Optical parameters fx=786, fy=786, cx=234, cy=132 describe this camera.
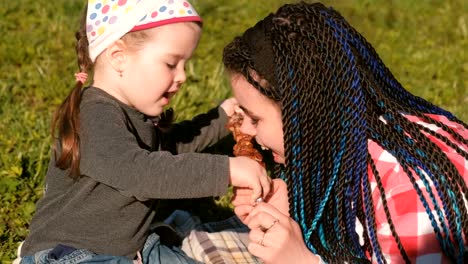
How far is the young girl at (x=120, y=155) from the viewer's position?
3.31m

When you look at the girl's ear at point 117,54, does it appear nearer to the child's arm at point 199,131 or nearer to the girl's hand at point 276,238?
the child's arm at point 199,131

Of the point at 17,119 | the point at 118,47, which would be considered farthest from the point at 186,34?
the point at 17,119

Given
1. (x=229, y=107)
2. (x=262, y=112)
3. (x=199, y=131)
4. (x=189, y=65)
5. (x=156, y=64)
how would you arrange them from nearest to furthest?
1. (x=262, y=112)
2. (x=156, y=64)
3. (x=199, y=131)
4. (x=229, y=107)
5. (x=189, y=65)

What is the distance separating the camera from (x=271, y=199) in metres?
3.57

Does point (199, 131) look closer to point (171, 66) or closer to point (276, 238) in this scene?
point (171, 66)

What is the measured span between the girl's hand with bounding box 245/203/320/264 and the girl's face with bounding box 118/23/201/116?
751 millimetres

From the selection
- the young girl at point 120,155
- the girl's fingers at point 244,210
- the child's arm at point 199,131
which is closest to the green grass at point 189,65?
the young girl at point 120,155

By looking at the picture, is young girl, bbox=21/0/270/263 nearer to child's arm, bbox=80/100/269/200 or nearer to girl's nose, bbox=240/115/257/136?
child's arm, bbox=80/100/269/200

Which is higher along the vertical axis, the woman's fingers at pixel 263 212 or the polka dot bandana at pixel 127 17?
the polka dot bandana at pixel 127 17

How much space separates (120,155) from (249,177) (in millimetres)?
549

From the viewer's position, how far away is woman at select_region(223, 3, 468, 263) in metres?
2.98

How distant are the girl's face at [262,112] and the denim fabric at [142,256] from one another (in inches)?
34.6

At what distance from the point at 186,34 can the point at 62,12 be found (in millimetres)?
4191

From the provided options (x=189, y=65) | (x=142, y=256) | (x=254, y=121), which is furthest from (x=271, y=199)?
(x=189, y=65)
